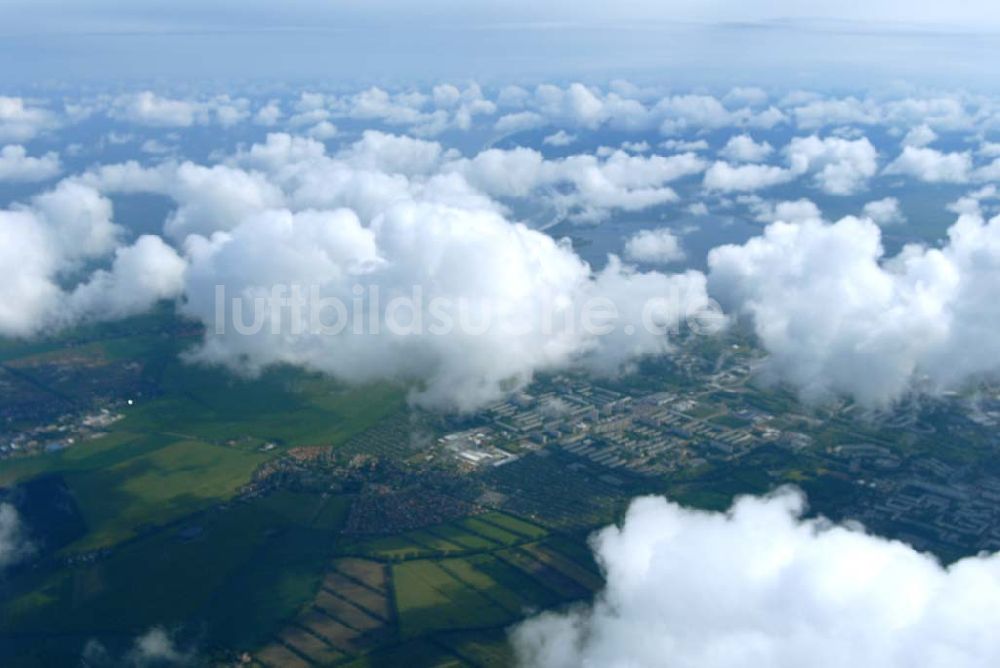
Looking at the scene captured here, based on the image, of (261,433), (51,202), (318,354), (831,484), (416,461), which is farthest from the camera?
(51,202)

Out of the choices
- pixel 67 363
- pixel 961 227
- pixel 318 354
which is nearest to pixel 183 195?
pixel 67 363

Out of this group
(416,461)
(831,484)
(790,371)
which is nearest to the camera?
(831,484)

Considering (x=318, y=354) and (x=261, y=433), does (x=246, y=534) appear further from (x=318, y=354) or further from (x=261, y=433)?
(x=318, y=354)

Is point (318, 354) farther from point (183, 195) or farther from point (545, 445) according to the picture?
point (183, 195)

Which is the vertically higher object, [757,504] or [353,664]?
[757,504]

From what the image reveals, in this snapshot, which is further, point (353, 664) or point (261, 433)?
point (261, 433)

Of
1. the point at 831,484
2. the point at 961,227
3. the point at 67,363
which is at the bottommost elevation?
the point at 67,363

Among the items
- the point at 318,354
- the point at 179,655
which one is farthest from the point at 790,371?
the point at 179,655

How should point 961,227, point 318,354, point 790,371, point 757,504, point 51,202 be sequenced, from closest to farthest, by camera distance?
point 757,504 < point 790,371 < point 318,354 < point 961,227 < point 51,202

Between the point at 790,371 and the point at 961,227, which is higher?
the point at 961,227
